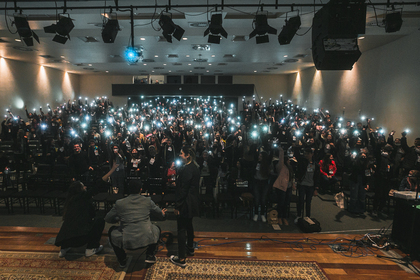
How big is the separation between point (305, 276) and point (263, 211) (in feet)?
6.66

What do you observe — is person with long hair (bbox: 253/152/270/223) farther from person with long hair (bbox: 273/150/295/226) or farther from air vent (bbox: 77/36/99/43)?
air vent (bbox: 77/36/99/43)

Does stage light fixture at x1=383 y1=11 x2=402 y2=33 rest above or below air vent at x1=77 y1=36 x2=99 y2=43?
below

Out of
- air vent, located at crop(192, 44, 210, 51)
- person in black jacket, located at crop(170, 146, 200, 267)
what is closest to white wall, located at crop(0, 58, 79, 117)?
air vent, located at crop(192, 44, 210, 51)

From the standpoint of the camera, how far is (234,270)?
3.25 m

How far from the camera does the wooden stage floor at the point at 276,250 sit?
10.7 feet

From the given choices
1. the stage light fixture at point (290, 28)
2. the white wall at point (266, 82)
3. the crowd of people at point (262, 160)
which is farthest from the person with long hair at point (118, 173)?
the white wall at point (266, 82)

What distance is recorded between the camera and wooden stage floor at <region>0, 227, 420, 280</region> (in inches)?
129

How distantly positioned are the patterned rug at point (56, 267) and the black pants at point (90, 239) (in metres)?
0.19

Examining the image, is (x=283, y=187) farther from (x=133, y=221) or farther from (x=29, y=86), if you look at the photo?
(x=29, y=86)

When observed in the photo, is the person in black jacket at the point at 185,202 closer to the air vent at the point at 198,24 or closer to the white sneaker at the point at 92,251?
the white sneaker at the point at 92,251

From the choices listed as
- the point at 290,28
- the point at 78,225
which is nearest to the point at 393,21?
the point at 290,28

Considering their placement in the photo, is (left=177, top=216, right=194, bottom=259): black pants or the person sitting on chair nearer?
the person sitting on chair

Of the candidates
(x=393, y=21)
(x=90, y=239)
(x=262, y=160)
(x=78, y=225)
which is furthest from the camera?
(x=262, y=160)

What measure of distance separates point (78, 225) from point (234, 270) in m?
2.22
